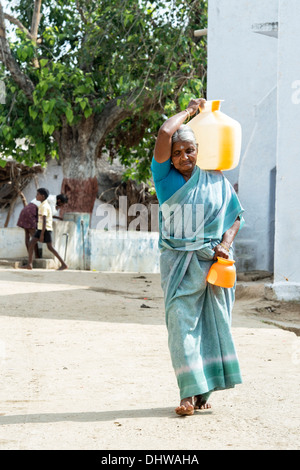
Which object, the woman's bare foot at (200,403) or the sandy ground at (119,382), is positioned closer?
the sandy ground at (119,382)

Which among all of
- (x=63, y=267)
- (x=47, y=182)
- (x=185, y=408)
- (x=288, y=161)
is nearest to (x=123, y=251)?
(x=63, y=267)

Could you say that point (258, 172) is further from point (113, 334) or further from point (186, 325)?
point (186, 325)

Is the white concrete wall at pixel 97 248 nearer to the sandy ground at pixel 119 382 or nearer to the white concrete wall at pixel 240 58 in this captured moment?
the white concrete wall at pixel 240 58

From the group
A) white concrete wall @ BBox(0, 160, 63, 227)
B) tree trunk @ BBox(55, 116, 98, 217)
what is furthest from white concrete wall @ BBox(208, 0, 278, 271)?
white concrete wall @ BBox(0, 160, 63, 227)

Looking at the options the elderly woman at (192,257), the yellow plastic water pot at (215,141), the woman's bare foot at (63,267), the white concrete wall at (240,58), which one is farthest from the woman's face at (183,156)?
the woman's bare foot at (63,267)

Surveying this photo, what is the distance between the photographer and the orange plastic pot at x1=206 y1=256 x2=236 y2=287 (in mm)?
3695

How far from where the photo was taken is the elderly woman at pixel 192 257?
12.2ft

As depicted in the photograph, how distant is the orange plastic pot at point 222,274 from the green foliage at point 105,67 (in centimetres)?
884

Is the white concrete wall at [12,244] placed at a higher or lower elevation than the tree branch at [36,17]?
lower

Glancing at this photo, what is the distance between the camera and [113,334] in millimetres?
6430
